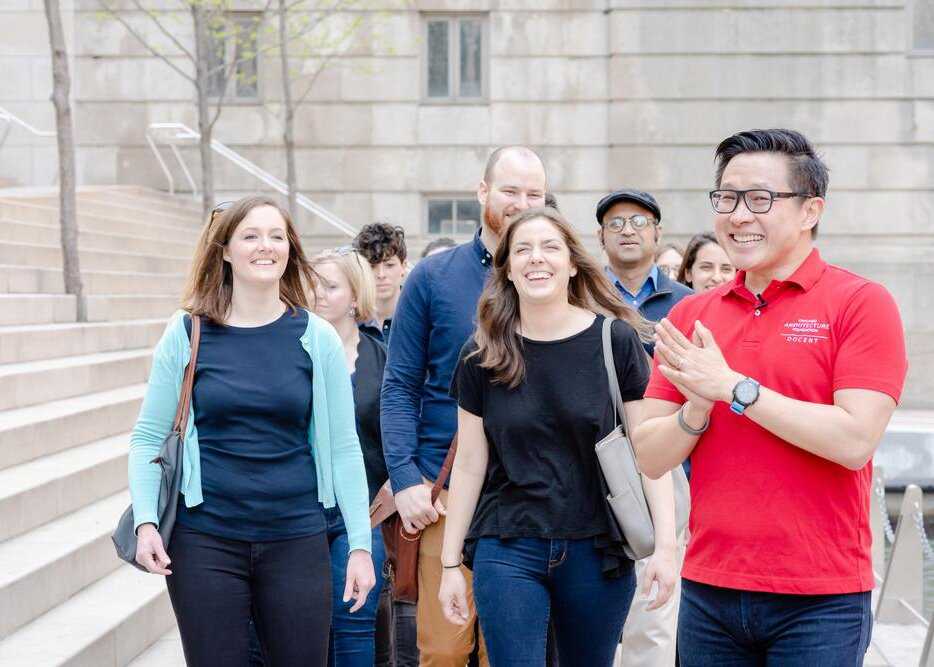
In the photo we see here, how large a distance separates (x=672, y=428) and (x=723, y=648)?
0.64m

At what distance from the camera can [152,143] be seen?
21.2m

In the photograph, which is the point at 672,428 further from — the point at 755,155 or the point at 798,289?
the point at 755,155

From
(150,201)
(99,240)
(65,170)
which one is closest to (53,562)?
(65,170)

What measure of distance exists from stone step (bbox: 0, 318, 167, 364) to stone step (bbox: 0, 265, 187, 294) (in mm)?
598

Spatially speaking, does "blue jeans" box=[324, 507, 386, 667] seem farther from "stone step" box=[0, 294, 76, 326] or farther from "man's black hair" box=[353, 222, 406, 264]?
"stone step" box=[0, 294, 76, 326]

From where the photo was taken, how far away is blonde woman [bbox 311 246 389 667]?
5898 millimetres

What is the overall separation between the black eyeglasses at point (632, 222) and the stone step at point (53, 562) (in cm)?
342

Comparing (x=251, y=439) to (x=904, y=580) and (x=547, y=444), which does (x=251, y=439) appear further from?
(x=904, y=580)

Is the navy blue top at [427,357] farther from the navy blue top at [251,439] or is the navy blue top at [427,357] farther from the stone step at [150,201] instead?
the stone step at [150,201]

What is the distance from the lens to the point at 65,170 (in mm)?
12008

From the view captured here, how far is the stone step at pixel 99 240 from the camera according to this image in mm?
13367

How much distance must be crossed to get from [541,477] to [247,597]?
1.13 meters

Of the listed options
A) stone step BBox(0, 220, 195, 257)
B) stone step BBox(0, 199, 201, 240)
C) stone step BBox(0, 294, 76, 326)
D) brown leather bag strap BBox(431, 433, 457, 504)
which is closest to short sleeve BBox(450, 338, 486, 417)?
brown leather bag strap BBox(431, 433, 457, 504)

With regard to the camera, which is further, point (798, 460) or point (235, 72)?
point (235, 72)
